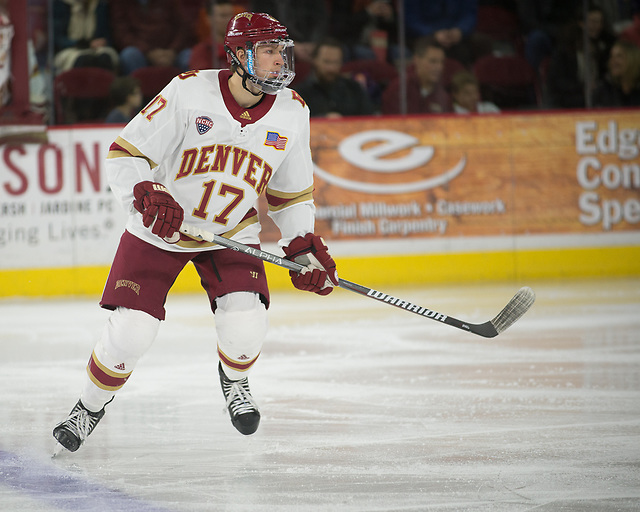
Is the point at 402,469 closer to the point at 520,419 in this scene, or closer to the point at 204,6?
the point at 520,419

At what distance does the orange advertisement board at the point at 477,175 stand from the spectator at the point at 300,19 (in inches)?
24.7

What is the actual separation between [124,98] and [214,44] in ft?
2.23

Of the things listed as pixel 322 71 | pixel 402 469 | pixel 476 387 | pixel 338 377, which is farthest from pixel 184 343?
pixel 322 71

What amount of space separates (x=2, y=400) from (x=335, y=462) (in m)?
1.34

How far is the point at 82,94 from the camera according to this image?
6289 mm

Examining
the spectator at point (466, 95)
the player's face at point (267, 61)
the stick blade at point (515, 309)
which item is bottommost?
the spectator at point (466, 95)

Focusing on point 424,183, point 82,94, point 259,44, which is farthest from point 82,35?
point 259,44

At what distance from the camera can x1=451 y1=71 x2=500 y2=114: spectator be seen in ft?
21.7

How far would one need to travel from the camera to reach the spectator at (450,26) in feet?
22.1

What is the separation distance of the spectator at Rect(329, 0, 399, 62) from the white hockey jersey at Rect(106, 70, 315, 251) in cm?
412

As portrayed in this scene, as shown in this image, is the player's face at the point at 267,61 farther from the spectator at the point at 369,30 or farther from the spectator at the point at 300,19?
the spectator at the point at 369,30

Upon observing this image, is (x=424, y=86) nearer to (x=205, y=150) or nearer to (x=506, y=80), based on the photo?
(x=506, y=80)

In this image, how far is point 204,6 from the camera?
21.5 feet

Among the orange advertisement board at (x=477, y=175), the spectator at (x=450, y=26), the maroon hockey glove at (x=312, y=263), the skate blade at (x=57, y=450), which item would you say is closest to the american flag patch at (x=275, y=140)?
the maroon hockey glove at (x=312, y=263)
